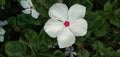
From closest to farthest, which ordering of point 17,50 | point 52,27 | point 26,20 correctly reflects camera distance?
1. point 52,27
2. point 17,50
3. point 26,20

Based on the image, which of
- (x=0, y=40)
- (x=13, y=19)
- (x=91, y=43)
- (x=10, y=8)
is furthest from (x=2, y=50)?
(x=91, y=43)

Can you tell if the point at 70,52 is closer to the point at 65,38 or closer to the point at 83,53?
the point at 83,53

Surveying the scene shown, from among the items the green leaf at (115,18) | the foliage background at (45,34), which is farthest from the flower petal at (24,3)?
the green leaf at (115,18)

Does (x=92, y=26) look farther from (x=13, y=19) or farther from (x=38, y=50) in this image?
(x=13, y=19)

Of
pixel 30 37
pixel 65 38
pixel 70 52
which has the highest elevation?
pixel 65 38

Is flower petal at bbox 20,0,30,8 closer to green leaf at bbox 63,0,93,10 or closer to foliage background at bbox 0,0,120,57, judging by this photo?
foliage background at bbox 0,0,120,57

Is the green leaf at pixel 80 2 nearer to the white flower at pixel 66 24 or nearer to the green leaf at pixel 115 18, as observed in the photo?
the white flower at pixel 66 24

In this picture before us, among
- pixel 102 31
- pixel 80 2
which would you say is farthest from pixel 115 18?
pixel 80 2
